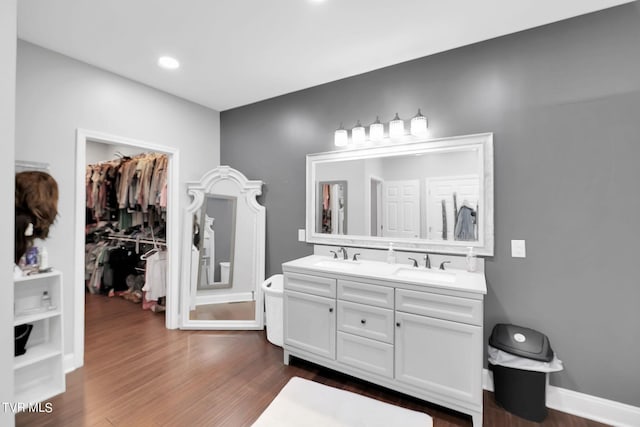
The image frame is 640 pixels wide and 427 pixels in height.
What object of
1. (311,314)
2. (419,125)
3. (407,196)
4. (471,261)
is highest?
(419,125)

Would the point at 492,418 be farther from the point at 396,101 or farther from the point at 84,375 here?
the point at 84,375

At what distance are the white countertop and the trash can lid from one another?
0.37 meters

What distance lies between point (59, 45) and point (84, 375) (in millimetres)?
2625

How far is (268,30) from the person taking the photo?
211cm

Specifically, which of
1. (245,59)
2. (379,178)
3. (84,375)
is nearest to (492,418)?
(379,178)

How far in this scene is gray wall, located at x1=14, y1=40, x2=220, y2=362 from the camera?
221 centimetres

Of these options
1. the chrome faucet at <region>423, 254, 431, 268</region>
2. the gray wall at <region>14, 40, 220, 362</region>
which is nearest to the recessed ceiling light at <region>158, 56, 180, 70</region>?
the gray wall at <region>14, 40, 220, 362</region>

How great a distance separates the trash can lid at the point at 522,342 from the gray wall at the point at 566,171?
0.13 metres

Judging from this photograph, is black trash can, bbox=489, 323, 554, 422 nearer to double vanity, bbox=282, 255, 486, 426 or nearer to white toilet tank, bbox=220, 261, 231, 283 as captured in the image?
double vanity, bbox=282, 255, 486, 426

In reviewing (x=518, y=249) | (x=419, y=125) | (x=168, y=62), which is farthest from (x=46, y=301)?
(x=518, y=249)

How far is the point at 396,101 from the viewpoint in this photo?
8.56 ft

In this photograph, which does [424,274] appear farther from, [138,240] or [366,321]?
[138,240]

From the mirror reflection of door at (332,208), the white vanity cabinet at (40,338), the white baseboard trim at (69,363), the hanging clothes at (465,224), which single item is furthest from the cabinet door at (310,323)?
the white baseboard trim at (69,363)

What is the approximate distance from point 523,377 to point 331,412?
1.27m
